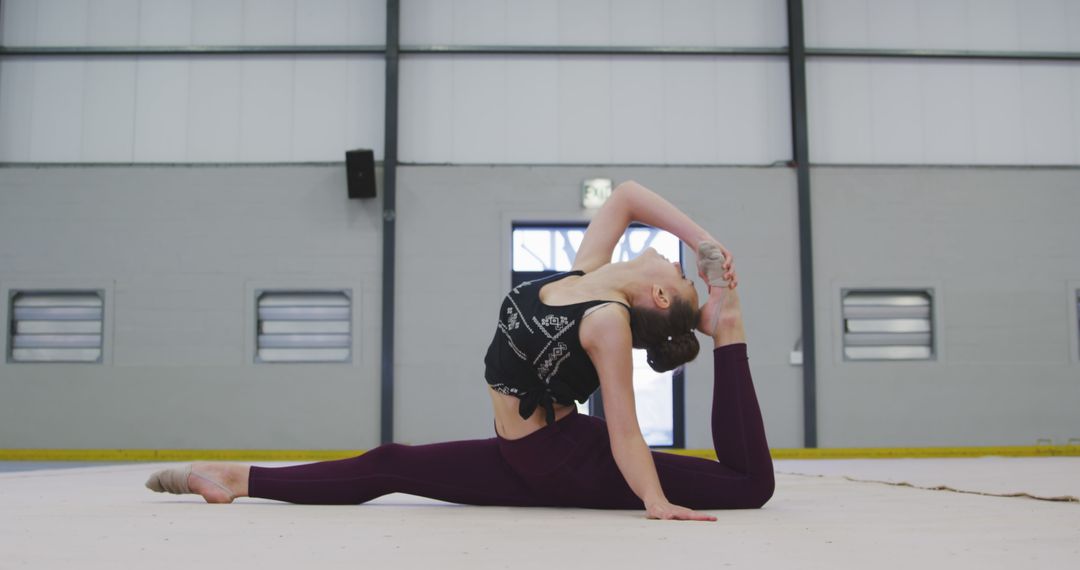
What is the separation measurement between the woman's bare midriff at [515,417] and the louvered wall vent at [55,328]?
6648 millimetres

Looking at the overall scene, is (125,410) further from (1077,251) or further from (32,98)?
(1077,251)

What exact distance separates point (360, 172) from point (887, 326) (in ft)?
15.9

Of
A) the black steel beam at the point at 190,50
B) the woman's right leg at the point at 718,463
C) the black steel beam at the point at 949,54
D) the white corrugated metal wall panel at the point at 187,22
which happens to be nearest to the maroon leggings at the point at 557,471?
the woman's right leg at the point at 718,463

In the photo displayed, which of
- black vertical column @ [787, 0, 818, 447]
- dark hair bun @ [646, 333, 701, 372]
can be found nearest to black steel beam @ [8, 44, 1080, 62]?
black vertical column @ [787, 0, 818, 447]

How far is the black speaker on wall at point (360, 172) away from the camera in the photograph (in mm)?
7539

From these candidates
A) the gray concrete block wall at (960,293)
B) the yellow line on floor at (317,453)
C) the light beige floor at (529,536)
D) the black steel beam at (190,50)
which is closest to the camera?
the light beige floor at (529,536)

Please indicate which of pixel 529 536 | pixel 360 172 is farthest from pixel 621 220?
pixel 360 172

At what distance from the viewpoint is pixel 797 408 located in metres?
7.82

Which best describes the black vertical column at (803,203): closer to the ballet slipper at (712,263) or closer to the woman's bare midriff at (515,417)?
the ballet slipper at (712,263)

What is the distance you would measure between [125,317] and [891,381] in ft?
22.1

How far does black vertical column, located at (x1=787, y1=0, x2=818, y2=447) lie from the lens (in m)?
7.79

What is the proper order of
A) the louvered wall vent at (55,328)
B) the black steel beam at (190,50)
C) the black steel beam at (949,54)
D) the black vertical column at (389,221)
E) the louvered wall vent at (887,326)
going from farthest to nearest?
the black steel beam at (949,54) < the black steel beam at (190,50) < the louvered wall vent at (887,326) < the louvered wall vent at (55,328) < the black vertical column at (389,221)

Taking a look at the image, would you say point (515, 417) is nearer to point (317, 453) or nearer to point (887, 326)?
point (317, 453)

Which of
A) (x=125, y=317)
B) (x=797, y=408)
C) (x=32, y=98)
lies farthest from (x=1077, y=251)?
(x=32, y=98)
